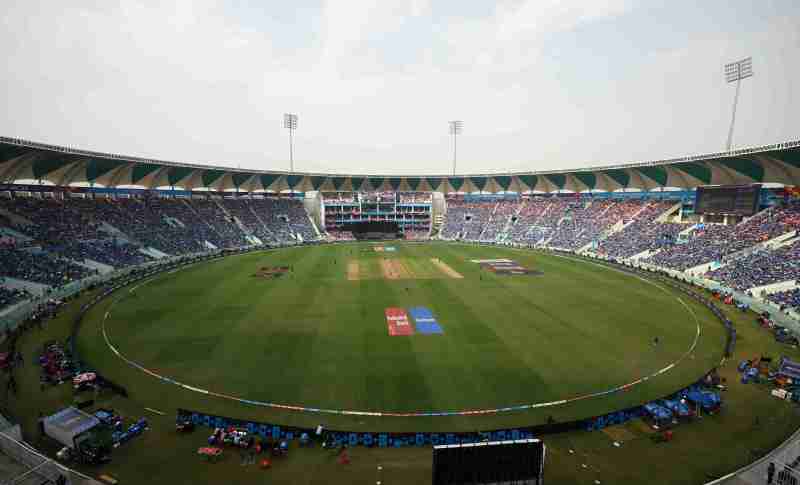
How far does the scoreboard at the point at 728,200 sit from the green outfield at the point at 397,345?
21.5m

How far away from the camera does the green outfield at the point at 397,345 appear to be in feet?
62.5

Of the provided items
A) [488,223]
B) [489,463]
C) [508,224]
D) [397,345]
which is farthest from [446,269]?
[488,223]

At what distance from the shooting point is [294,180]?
9375 cm

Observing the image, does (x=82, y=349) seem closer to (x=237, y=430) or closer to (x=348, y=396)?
(x=237, y=430)

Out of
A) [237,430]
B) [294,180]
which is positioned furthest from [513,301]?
[294,180]

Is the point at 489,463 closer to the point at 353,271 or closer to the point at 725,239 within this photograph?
the point at 353,271

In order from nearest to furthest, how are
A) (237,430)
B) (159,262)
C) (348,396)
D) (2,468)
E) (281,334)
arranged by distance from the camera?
(2,468) → (237,430) → (348,396) → (281,334) → (159,262)

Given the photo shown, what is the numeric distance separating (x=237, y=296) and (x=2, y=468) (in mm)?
27482

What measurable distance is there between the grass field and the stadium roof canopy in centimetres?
3805

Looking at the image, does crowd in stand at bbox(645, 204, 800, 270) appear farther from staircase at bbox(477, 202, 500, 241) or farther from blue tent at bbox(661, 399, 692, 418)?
staircase at bbox(477, 202, 500, 241)

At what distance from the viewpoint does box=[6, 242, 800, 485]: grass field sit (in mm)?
14023

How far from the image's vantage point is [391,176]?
9756 cm

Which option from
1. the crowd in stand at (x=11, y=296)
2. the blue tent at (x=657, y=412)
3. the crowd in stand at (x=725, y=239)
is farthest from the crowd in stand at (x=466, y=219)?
the crowd in stand at (x=11, y=296)

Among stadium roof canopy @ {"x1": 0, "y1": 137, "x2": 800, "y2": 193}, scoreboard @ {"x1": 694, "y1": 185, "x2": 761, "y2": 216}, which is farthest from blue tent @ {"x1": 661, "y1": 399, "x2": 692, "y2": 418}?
scoreboard @ {"x1": 694, "y1": 185, "x2": 761, "y2": 216}
